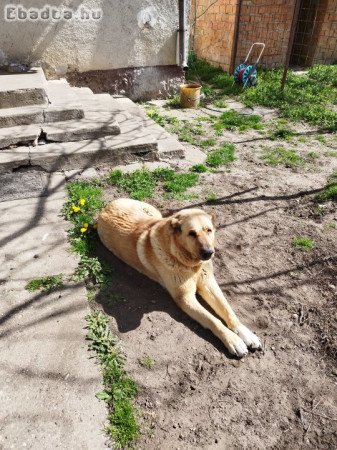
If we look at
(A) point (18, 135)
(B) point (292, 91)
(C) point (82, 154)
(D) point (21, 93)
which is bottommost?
(B) point (292, 91)

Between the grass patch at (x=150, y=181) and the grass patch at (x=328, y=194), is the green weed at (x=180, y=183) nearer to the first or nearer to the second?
the grass patch at (x=150, y=181)

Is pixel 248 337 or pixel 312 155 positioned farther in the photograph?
pixel 312 155

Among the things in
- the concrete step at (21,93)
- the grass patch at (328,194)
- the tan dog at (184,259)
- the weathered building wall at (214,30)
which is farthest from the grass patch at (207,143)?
the weathered building wall at (214,30)

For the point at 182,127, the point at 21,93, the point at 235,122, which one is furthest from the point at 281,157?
the point at 21,93

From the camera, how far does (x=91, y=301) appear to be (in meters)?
3.26

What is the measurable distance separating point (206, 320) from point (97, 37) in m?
6.82

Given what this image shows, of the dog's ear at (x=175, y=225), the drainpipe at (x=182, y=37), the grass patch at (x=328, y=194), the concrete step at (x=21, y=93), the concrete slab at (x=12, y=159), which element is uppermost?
the drainpipe at (x=182, y=37)

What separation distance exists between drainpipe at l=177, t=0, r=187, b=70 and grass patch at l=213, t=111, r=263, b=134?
181 centimetres

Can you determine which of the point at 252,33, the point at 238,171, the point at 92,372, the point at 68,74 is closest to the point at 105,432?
the point at 92,372

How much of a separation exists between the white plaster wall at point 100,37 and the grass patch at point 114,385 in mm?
6177

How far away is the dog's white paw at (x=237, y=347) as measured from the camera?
278 centimetres

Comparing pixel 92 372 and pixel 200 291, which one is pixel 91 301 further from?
pixel 200 291

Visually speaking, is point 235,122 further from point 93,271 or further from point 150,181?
point 93,271

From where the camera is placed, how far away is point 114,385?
8.27ft
